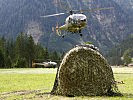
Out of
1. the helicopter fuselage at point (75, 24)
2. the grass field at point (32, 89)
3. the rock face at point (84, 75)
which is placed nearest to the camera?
the grass field at point (32, 89)

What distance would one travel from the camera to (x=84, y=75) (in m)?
21.8

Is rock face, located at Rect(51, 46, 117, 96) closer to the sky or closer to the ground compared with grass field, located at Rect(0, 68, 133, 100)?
closer to the sky

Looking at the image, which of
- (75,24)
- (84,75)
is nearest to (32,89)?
(84,75)

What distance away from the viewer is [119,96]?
840 inches

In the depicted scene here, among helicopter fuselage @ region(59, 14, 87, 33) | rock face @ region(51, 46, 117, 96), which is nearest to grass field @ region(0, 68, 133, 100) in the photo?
rock face @ region(51, 46, 117, 96)

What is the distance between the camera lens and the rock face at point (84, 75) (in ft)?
71.3

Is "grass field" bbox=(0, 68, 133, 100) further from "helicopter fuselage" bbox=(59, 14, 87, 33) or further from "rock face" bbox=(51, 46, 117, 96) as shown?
"helicopter fuselage" bbox=(59, 14, 87, 33)

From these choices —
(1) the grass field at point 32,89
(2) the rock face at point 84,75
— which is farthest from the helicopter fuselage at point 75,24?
(2) the rock face at point 84,75

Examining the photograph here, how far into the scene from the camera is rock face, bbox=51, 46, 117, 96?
21719 millimetres

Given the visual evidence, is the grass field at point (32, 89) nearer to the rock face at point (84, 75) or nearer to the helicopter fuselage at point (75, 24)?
the rock face at point (84, 75)

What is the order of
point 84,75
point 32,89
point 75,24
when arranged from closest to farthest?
point 84,75, point 32,89, point 75,24

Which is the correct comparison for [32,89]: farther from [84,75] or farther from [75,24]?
[75,24]

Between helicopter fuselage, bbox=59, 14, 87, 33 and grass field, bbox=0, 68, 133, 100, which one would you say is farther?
helicopter fuselage, bbox=59, 14, 87, 33

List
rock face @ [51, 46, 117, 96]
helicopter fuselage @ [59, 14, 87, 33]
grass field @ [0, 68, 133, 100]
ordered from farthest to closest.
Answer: helicopter fuselage @ [59, 14, 87, 33] → rock face @ [51, 46, 117, 96] → grass field @ [0, 68, 133, 100]
